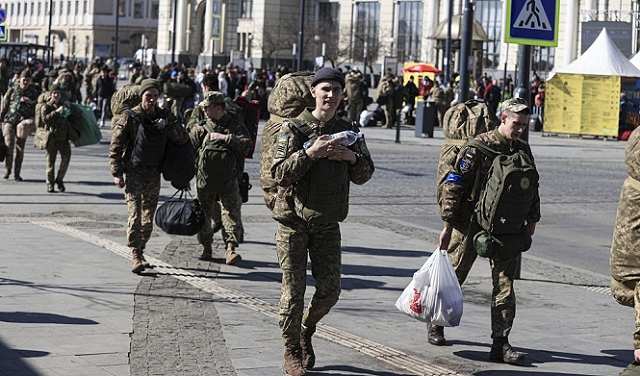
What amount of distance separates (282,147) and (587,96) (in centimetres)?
3129

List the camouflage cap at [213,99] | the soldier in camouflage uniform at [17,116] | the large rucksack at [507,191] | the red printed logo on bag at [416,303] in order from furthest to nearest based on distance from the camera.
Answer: the soldier in camouflage uniform at [17,116] → the camouflage cap at [213,99] → the red printed logo on bag at [416,303] → the large rucksack at [507,191]

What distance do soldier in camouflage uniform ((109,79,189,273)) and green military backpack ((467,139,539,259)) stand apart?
377cm

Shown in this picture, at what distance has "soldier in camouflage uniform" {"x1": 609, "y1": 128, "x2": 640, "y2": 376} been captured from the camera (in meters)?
6.16

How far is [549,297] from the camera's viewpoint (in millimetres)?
10367

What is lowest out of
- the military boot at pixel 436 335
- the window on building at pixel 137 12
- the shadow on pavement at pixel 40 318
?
the shadow on pavement at pixel 40 318

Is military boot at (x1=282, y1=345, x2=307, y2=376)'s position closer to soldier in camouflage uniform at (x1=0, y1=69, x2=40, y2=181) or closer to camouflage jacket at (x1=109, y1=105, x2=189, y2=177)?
camouflage jacket at (x1=109, y1=105, x2=189, y2=177)

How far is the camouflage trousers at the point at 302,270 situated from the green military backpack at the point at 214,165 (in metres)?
4.17

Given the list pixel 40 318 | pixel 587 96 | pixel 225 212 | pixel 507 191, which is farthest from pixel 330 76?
pixel 587 96

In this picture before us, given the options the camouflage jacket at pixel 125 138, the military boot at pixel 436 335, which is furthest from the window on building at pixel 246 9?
the military boot at pixel 436 335

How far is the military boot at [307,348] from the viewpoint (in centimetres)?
725

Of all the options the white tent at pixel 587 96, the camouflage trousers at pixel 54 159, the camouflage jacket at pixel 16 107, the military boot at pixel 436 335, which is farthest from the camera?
the white tent at pixel 587 96

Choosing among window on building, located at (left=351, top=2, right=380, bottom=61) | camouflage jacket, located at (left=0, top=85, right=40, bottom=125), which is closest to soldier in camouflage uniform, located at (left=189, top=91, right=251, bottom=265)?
camouflage jacket, located at (left=0, top=85, right=40, bottom=125)

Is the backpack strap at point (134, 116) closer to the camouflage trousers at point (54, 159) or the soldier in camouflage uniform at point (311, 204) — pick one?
the soldier in camouflage uniform at point (311, 204)

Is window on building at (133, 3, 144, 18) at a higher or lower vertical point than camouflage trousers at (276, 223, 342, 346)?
higher
